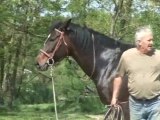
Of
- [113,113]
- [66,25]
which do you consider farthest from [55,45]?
[113,113]

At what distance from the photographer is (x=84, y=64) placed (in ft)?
24.1

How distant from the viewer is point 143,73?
516cm

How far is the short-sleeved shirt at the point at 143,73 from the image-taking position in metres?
5.15

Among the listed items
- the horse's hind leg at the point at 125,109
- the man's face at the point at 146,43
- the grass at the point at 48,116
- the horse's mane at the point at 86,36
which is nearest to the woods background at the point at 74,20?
the grass at the point at 48,116

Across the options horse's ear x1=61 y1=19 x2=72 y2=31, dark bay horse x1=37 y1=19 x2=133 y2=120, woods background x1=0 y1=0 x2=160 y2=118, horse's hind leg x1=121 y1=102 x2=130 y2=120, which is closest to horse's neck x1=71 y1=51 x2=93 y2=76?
dark bay horse x1=37 y1=19 x2=133 y2=120

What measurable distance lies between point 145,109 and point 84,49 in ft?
7.39

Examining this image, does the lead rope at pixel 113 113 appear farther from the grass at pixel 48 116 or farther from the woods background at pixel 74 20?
the woods background at pixel 74 20

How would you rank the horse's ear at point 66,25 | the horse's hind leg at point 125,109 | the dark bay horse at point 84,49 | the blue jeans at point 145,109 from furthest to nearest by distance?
1. the horse's ear at point 66,25
2. the dark bay horse at point 84,49
3. the horse's hind leg at point 125,109
4. the blue jeans at point 145,109

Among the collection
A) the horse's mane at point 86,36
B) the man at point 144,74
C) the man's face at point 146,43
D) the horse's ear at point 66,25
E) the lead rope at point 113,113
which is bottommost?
the lead rope at point 113,113

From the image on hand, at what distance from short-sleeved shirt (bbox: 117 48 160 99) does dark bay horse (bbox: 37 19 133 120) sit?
5.69 feet

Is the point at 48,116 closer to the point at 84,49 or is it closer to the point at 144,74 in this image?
the point at 84,49

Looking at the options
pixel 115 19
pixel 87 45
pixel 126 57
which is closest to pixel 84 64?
pixel 87 45

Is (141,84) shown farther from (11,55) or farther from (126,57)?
(11,55)

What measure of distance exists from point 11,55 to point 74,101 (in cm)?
415
